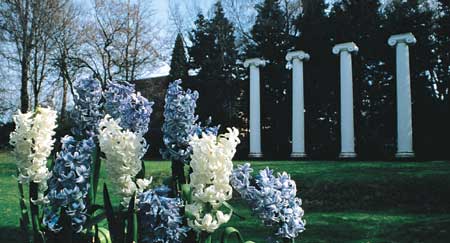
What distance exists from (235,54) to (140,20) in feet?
21.8

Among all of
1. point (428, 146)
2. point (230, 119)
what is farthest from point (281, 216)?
point (230, 119)

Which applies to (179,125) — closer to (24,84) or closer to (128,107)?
(128,107)

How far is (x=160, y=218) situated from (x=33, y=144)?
0.88m

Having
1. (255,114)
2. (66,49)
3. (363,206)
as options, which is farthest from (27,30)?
(363,206)

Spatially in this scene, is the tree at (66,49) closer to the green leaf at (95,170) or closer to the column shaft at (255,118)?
the column shaft at (255,118)

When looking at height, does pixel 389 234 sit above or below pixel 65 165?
below

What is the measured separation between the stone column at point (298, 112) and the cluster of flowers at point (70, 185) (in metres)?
19.5

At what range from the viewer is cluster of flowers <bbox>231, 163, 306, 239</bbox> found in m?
2.62

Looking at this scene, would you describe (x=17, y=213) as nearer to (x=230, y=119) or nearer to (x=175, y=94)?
(x=175, y=94)

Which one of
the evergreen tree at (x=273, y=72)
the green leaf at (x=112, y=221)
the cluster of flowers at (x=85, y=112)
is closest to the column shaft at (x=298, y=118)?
A: the evergreen tree at (x=273, y=72)

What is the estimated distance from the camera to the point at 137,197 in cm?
241

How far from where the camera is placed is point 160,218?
2352mm

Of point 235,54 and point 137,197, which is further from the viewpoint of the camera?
point 235,54

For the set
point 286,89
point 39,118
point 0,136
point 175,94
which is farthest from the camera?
point 286,89
